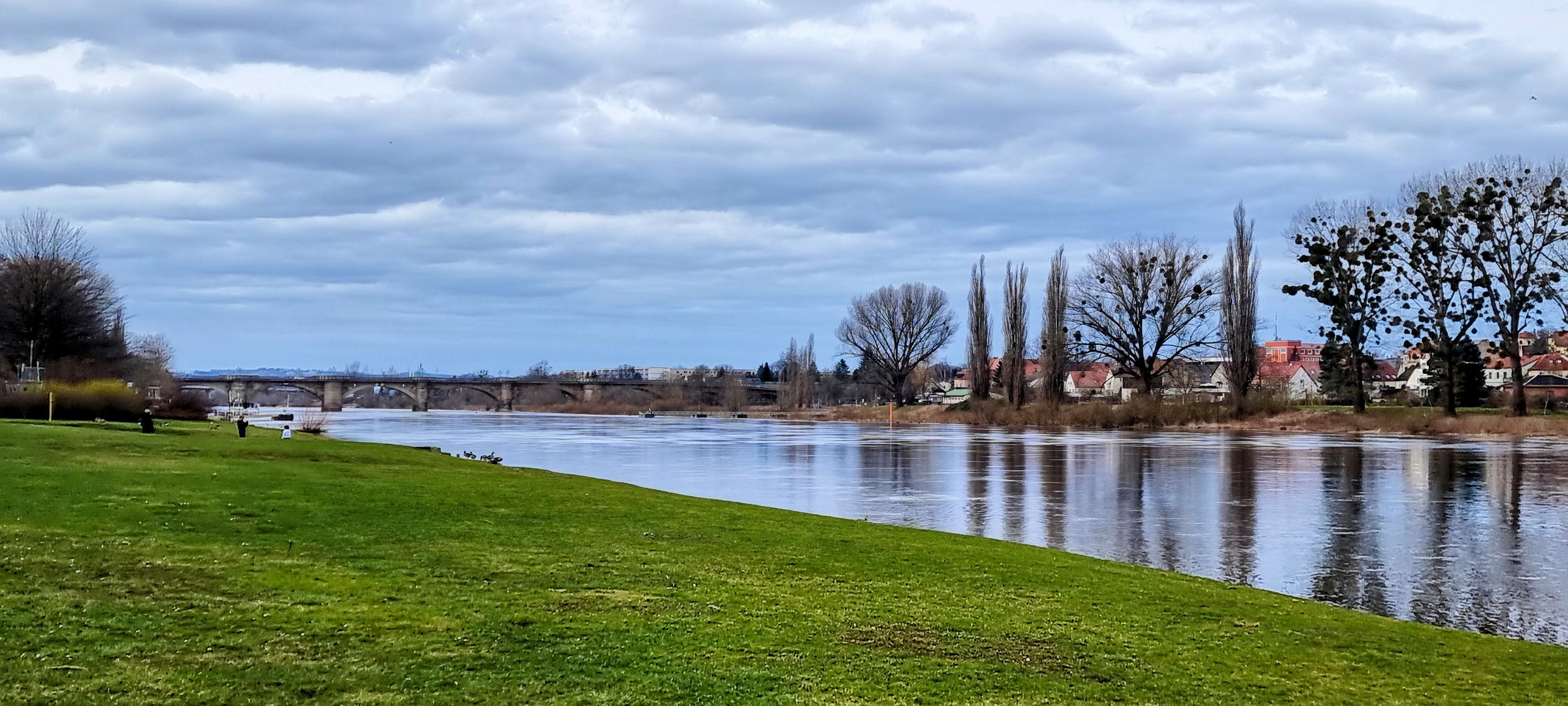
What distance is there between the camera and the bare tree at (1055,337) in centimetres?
9662

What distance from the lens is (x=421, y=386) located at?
173m

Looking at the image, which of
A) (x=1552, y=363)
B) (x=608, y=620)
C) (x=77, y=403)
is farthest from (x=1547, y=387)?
(x=608, y=620)

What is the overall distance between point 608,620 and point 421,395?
17157 cm

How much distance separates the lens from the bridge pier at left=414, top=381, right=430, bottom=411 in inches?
6786

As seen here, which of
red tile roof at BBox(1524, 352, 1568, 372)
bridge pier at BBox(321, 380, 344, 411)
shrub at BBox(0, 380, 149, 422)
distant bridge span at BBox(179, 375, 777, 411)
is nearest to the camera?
shrub at BBox(0, 380, 149, 422)

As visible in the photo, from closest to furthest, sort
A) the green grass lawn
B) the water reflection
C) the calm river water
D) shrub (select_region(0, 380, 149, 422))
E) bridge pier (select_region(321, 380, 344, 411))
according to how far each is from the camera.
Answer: the green grass lawn, the calm river water, the water reflection, shrub (select_region(0, 380, 149, 422)), bridge pier (select_region(321, 380, 344, 411))

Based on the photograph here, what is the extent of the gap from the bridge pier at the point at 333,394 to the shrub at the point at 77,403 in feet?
370

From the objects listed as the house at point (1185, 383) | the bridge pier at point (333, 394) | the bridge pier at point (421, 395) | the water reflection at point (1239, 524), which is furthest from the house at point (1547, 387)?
the bridge pier at point (421, 395)

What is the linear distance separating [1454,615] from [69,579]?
1450cm

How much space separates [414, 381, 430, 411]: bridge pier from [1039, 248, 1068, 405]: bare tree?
100050mm

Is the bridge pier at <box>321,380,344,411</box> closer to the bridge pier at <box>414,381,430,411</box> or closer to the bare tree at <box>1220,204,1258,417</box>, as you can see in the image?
the bridge pier at <box>414,381,430,411</box>

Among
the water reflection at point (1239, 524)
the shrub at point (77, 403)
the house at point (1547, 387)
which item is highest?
the house at point (1547, 387)

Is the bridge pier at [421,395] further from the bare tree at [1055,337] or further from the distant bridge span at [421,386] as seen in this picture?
the bare tree at [1055,337]

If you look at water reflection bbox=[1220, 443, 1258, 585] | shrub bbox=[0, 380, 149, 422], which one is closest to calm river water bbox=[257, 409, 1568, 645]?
water reflection bbox=[1220, 443, 1258, 585]
